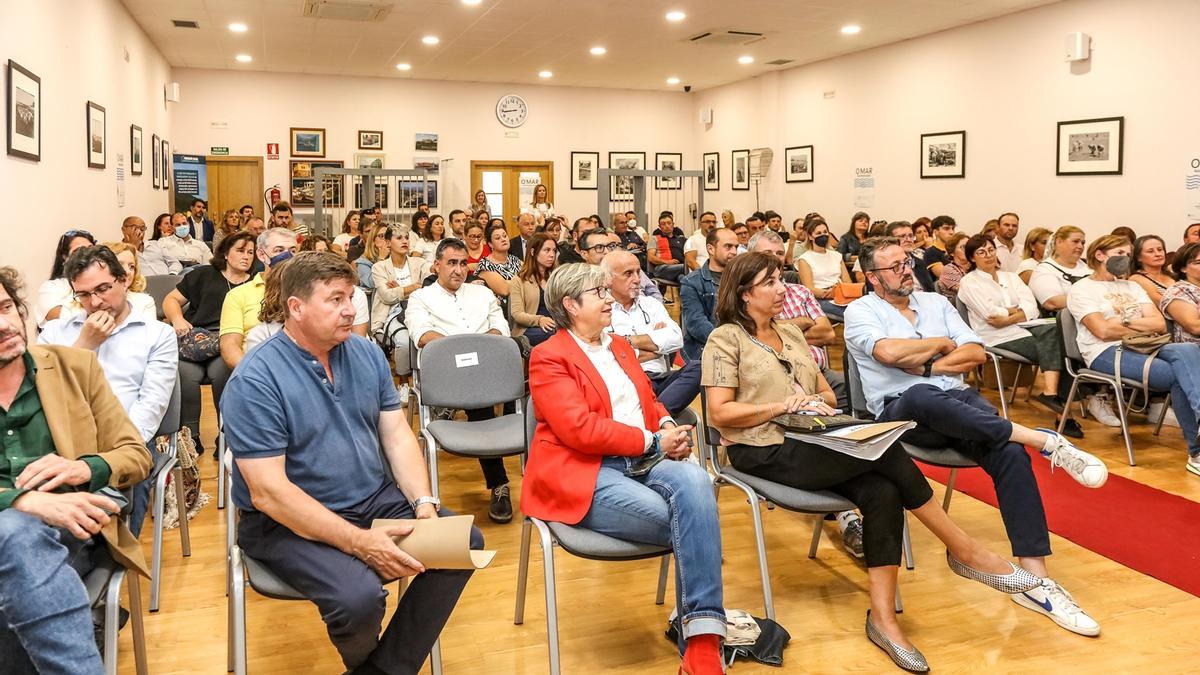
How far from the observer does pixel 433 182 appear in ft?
49.9

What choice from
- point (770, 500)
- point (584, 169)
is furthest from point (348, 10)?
point (770, 500)

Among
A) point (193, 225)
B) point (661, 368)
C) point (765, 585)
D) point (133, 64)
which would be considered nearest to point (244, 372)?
point (765, 585)

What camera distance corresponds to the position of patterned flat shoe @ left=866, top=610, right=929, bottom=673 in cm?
283

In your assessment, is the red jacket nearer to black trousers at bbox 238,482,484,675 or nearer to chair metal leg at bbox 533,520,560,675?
chair metal leg at bbox 533,520,560,675

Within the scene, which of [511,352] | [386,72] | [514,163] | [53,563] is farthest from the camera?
[514,163]

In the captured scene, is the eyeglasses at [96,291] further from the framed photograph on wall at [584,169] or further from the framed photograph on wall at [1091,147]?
the framed photograph on wall at [584,169]

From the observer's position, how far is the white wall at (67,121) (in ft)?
17.9

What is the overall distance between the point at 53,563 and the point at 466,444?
1.81m

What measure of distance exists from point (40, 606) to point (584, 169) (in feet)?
48.2

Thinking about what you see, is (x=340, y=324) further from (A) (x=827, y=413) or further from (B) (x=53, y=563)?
(A) (x=827, y=413)

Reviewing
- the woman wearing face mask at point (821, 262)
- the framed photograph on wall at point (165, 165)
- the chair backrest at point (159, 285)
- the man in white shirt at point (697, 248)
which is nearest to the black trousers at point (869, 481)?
the chair backrest at point (159, 285)

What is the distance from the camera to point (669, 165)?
1673cm

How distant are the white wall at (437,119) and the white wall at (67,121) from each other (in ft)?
12.8

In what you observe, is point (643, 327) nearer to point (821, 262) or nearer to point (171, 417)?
point (171, 417)
